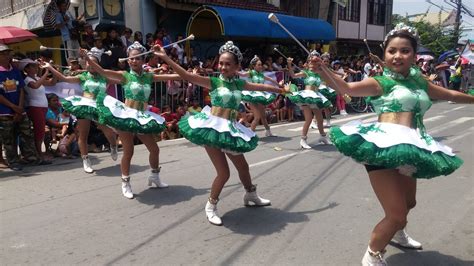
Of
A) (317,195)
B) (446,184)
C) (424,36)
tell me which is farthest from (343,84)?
(424,36)

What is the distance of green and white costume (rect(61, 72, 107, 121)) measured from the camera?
6.88 m

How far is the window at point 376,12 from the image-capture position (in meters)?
33.1

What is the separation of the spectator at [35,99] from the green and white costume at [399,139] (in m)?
6.06

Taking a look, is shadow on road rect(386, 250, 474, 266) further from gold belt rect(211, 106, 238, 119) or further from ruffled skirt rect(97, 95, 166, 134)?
ruffled skirt rect(97, 95, 166, 134)

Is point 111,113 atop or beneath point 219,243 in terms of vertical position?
atop

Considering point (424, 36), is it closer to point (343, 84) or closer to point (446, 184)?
point (446, 184)

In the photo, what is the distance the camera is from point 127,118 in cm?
543

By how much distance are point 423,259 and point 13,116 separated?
6.67m

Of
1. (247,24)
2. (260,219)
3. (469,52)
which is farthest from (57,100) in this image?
(247,24)

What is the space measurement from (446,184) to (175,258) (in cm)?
436

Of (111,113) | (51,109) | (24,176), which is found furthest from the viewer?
(51,109)

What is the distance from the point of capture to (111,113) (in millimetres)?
5422

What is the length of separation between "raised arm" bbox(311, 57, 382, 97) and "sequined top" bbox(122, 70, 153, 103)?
3.00m

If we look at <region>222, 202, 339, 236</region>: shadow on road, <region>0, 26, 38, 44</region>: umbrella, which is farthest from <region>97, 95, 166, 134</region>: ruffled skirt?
<region>0, 26, 38, 44</region>: umbrella
